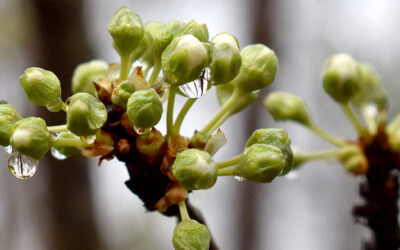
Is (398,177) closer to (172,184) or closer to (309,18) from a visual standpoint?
(172,184)

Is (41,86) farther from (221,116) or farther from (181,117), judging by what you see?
(221,116)

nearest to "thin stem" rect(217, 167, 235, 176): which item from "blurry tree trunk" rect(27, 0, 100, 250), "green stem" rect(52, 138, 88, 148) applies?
"green stem" rect(52, 138, 88, 148)

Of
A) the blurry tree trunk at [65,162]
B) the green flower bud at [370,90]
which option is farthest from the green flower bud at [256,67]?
the blurry tree trunk at [65,162]

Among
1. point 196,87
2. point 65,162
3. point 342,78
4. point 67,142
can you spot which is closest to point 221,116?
point 196,87

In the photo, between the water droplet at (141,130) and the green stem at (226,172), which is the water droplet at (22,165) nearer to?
the water droplet at (141,130)

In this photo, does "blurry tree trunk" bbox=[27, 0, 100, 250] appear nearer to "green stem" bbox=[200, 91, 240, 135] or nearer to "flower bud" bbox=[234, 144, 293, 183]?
"green stem" bbox=[200, 91, 240, 135]
